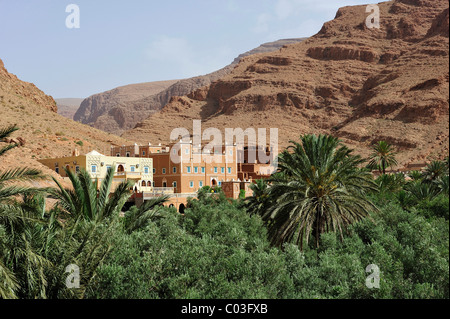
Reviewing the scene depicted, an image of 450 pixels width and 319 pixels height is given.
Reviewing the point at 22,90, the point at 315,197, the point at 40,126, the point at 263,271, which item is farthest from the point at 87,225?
the point at 22,90

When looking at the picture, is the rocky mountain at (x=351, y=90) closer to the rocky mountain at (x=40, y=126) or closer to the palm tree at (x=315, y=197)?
the rocky mountain at (x=40, y=126)

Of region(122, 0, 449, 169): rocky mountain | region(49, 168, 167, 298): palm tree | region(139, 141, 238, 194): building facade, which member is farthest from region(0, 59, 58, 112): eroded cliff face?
region(49, 168, 167, 298): palm tree

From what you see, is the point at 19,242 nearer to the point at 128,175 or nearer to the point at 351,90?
the point at 128,175

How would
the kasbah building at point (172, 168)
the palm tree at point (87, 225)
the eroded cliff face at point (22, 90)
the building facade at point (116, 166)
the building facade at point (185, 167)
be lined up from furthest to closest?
the eroded cliff face at point (22, 90) → the building facade at point (185, 167) → the building facade at point (116, 166) → the kasbah building at point (172, 168) → the palm tree at point (87, 225)

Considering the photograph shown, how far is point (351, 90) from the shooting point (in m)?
116

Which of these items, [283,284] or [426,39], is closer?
[283,284]

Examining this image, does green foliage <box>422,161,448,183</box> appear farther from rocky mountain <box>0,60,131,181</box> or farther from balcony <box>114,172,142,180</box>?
rocky mountain <box>0,60,131,181</box>

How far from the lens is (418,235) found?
48.3 ft

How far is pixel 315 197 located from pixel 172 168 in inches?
1260

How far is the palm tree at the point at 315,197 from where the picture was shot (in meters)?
17.0

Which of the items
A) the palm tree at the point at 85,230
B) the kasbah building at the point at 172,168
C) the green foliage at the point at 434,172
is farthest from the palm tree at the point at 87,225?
the kasbah building at the point at 172,168
